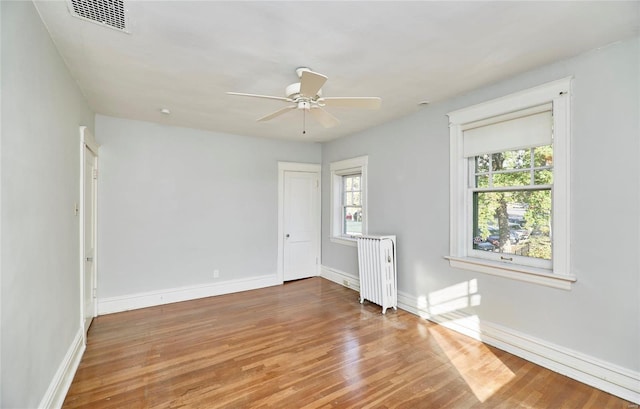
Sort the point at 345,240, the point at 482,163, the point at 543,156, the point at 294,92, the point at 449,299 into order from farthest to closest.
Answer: the point at 345,240
the point at 449,299
the point at 482,163
the point at 543,156
the point at 294,92

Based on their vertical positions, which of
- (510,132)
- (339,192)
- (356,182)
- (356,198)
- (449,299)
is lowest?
(449,299)

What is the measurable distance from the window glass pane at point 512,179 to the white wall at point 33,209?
368 centimetres

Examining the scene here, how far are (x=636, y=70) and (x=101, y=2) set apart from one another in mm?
3500

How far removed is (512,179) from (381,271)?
179 cm

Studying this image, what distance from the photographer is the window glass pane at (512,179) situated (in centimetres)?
274

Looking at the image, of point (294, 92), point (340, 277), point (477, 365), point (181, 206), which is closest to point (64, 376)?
point (181, 206)

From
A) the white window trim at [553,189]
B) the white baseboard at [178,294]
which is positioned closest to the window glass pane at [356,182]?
the white window trim at [553,189]

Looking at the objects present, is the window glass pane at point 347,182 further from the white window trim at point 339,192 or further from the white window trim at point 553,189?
the white window trim at point 553,189

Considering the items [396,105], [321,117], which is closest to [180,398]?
[321,117]

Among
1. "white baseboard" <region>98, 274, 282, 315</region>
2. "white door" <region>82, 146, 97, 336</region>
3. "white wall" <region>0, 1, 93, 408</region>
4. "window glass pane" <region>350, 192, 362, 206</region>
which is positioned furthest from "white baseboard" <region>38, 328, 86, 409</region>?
"window glass pane" <region>350, 192, 362, 206</region>

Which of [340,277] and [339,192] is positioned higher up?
[339,192]

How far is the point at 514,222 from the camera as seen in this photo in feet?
9.36

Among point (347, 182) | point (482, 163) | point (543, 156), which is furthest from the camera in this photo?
point (347, 182)

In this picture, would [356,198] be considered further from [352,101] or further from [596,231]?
[596,231]
